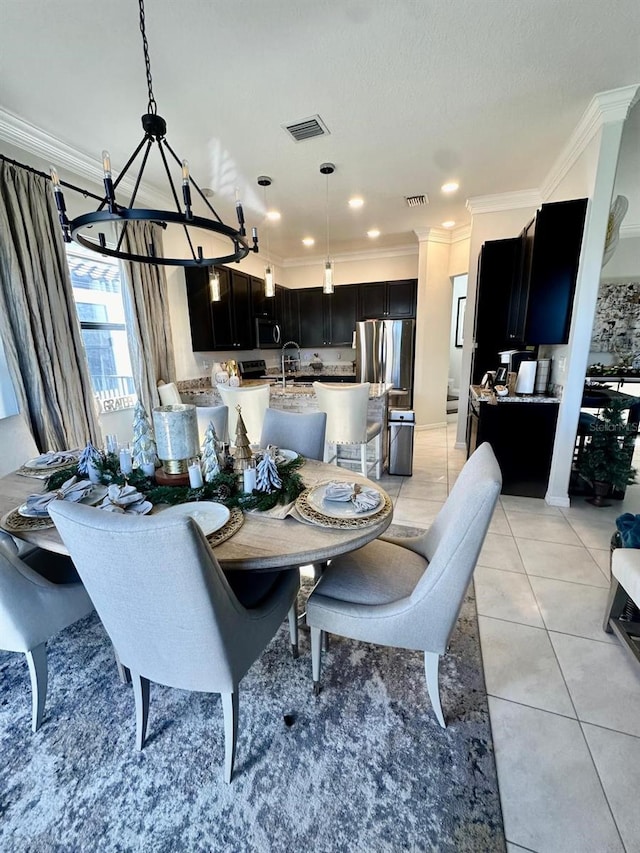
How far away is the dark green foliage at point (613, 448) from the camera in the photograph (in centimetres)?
278

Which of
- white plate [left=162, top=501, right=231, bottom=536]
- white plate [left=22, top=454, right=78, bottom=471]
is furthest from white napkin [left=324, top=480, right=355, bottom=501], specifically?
white plate [left=22, top=454, right=78, bottom=471]

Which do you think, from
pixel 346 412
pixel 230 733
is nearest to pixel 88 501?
pixel 230 733

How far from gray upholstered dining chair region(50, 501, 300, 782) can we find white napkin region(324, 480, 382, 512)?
0.47m

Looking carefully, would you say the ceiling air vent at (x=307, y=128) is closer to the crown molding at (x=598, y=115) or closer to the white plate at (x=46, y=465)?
the crown molding at (x=598, y=115)

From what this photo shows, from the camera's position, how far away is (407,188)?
139 inches

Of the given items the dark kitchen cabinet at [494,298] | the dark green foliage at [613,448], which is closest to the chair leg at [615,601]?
the dark green foliage at [613,448]

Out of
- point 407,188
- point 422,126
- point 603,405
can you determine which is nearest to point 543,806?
point 603,405

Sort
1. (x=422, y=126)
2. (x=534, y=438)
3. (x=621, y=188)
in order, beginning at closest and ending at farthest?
(x=422, y=126), (x=534, y=438), (x=621, y=188)

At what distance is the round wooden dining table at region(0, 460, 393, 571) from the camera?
108 cm

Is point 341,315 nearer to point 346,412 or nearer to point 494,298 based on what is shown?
point 494,298

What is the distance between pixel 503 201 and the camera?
3.81 m

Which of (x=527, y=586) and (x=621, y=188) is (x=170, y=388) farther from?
(x=621, y=188)

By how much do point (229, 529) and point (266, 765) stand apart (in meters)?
0.81

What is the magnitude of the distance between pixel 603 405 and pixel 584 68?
2.38m
